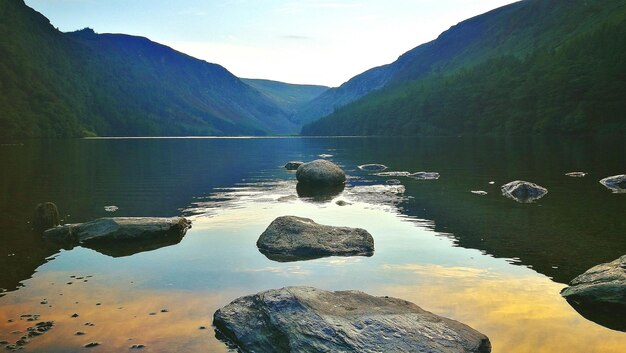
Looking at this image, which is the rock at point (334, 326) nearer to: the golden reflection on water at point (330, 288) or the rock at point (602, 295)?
the golden reflection on water at point (330, 288)

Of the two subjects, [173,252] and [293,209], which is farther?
[293,209]

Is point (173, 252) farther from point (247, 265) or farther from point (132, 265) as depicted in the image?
point (247, 265)

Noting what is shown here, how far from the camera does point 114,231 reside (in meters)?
18.1

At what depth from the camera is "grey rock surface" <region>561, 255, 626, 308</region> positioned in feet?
37.6

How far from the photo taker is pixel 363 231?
17.5 metres

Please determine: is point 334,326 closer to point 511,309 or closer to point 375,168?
point 511,309

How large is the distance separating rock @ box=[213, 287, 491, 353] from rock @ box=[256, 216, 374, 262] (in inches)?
217

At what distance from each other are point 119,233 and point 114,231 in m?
0.20

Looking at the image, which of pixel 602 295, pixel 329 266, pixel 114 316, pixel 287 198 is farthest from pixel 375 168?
pixel 114 316

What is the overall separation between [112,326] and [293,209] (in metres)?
16.1

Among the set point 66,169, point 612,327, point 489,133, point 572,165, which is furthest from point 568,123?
point 612,327

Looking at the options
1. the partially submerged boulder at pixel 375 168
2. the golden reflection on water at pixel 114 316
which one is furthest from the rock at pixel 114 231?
the partially submerged boulder at pixel 375 168

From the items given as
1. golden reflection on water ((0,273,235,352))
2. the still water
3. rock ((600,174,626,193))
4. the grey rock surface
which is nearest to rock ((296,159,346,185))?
the still water

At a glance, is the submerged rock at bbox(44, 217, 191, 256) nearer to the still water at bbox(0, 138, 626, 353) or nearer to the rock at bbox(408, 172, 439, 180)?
the still water at bbox(0, 138, 626, 353)
